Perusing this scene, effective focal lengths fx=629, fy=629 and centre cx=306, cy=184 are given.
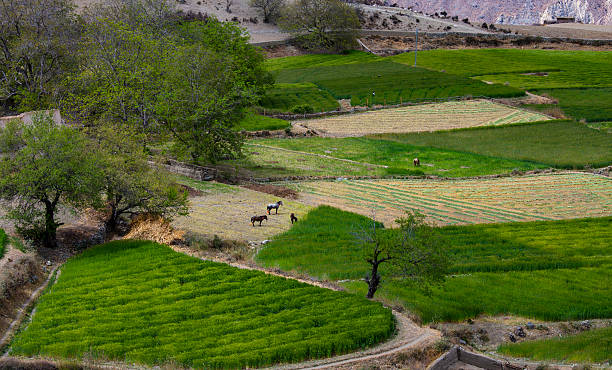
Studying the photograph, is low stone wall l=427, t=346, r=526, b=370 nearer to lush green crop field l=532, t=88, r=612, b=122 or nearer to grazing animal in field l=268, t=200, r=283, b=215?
grazing animal in field l=268, t=200, r=283, b=215

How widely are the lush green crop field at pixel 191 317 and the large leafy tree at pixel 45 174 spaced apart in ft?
12.7

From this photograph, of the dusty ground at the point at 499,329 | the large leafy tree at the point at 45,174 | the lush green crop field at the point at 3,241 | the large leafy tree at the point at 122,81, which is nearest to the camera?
the dusty ground at the point at 499,329

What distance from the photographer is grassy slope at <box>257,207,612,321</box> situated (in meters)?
32.1

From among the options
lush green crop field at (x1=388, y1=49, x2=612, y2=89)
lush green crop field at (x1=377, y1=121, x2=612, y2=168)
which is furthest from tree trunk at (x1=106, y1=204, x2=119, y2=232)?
lush green crop field at (x1=388, y1=49, x2=612, y2=89)

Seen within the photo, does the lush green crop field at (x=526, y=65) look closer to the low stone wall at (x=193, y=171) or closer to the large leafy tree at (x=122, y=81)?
the low stone wall at (x=193, y=171)

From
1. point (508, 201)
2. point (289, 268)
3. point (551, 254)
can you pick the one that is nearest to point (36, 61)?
point (289, 268)

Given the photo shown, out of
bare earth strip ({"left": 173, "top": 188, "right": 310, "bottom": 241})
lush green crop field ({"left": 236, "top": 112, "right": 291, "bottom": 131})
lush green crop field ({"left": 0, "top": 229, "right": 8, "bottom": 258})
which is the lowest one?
bare earth strip ({"left": 173, "top": 188, "right": 310, "bottom": 241})

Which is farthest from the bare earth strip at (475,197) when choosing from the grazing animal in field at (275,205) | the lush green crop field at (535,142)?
the lush green crop field at (535,142)

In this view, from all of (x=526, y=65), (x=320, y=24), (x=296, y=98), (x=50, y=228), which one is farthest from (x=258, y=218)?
(x=320, y=24)

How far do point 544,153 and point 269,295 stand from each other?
48.2 m

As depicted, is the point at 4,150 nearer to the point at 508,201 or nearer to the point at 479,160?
the point at 508,201

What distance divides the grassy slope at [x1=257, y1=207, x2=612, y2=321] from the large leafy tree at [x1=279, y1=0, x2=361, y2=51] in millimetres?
88031

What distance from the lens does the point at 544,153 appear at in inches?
2721

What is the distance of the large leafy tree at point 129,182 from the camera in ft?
130
